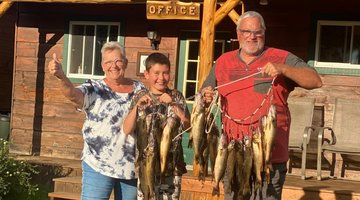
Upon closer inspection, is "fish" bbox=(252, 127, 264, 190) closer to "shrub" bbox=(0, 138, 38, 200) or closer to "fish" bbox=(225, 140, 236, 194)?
"fish" bbox=(225, 140, 236, 194)

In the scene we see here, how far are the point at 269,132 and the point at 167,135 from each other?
0.72 meters

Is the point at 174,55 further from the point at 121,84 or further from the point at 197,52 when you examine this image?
the point at 121,84

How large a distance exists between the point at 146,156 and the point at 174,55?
6466 millimetres

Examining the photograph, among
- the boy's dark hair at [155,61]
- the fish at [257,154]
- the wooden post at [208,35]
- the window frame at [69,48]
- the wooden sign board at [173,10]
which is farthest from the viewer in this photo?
the window frame at [69,48]

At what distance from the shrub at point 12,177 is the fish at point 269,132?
5352 millimetres

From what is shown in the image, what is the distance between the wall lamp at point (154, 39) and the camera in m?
11.5

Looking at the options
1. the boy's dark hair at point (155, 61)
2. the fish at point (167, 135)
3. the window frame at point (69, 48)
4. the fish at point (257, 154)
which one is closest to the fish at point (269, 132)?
the fish at point (257, 154)

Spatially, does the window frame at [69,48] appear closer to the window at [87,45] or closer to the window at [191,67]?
the window at [87,45]

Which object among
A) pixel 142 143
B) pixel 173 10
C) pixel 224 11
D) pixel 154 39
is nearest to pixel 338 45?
pixel 224 11

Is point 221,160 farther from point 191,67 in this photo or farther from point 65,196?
point 191,67

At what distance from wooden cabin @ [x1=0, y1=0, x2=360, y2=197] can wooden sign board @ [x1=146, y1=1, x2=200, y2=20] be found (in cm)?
9

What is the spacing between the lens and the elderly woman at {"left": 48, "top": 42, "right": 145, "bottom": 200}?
5480 mm

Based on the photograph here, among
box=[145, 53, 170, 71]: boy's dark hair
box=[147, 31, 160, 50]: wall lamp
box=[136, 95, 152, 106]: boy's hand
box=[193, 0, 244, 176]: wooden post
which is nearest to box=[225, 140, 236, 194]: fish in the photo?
box=[136, 95, 152, 106]: boy's hand

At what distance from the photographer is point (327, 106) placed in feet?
34.8
